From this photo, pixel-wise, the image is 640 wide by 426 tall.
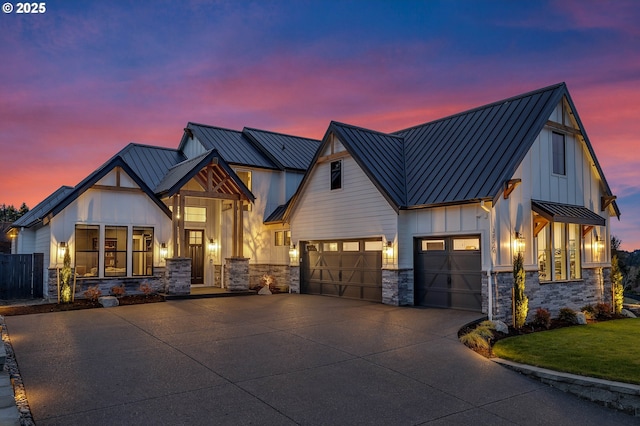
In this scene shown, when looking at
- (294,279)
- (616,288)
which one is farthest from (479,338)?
(294,279)

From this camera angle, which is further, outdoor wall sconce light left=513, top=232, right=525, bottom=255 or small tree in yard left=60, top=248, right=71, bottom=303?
small tree in yard left=60, top=248, right=71, bottom=303

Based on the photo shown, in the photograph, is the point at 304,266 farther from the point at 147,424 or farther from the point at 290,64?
the point at 147,424

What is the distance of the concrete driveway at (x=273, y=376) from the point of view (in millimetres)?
6129

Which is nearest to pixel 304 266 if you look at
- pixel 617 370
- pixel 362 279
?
pixel 362 279

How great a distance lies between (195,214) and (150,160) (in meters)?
3.77

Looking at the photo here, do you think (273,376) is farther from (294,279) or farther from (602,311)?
(602,311)

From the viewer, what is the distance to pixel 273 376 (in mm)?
7625

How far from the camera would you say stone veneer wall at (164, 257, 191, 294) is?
706 inches

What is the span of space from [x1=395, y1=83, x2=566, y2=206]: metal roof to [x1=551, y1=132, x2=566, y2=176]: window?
169 cm

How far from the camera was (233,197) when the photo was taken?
2009 cm

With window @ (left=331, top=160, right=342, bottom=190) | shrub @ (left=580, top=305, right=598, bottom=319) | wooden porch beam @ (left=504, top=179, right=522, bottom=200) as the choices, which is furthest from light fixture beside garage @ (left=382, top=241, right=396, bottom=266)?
shrub @ (left=580, top=305, right=598, bottom=319)

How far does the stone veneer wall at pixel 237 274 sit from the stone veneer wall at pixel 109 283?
2.70m

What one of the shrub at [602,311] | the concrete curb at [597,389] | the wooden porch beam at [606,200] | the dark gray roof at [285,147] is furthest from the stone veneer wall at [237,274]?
the wooden porch beam at [606,200]

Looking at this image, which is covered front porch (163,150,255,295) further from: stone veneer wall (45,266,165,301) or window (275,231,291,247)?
window (275,231,291,247)
